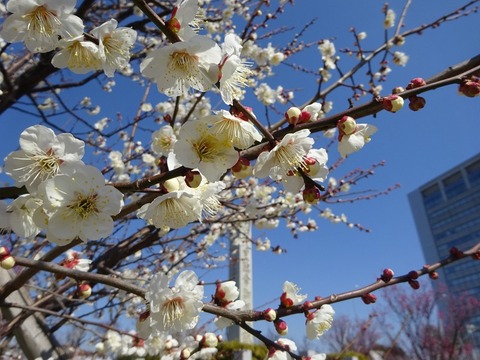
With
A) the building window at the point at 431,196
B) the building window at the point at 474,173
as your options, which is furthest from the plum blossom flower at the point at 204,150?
the building window at the point at 431,196

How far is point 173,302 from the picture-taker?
3.88 feet

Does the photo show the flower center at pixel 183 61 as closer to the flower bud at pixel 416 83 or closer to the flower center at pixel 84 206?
the flower center at pixel 84 206

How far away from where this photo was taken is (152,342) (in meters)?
2.56

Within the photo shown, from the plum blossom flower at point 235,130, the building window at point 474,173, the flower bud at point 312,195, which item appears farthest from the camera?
the building window at point 474,173

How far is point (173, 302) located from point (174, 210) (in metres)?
0.36

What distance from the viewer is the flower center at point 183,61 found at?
90cm

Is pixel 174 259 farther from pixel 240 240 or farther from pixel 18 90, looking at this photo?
pixel 18 90

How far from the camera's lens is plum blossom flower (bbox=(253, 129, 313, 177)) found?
857mm

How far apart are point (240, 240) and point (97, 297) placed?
219 cm

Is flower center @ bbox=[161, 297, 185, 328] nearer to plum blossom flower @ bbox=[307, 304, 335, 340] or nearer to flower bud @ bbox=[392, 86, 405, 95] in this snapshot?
plum blossom flower @ bbox=[307, 304, 335, 340]

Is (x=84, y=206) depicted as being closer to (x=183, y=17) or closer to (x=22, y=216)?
(x=22, y=216)

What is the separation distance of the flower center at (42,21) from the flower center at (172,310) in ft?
2.88

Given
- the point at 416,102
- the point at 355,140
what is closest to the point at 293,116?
the point at 355,140

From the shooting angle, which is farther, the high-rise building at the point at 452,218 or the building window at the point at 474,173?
the building window at the point at 474,173
